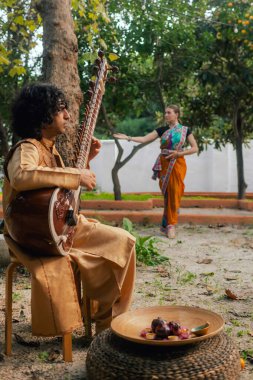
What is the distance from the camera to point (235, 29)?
1072 centimetres

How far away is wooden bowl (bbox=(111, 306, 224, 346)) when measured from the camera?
2.93 metres

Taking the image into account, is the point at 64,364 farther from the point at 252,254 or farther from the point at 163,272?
the point at 252,254

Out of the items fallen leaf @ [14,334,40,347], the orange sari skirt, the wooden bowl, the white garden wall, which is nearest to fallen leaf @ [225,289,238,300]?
the wooden bowl

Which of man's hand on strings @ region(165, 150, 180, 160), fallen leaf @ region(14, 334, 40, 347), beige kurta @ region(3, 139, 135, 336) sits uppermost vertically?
man's hand on strings @ region(165, 150, 180, 160)

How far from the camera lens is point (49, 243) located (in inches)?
128

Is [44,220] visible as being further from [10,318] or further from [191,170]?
[191,170]

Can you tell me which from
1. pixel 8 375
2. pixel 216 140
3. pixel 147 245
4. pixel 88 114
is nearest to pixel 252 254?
pixel 147 245

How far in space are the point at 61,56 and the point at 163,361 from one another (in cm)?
350

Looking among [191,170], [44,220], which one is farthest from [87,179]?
[191,170]

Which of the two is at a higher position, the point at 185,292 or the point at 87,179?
the point at 87,179

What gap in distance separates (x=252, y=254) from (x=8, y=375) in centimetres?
431

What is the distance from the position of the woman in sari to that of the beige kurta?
4412 mm

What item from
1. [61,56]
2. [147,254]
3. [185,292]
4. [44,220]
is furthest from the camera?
[147,254]

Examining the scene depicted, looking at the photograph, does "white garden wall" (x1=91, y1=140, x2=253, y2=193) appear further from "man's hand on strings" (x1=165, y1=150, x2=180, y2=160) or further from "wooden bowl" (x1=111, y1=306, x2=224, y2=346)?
"wooden bowl" (x1=111, y1=306, x2=224, y2=346)
